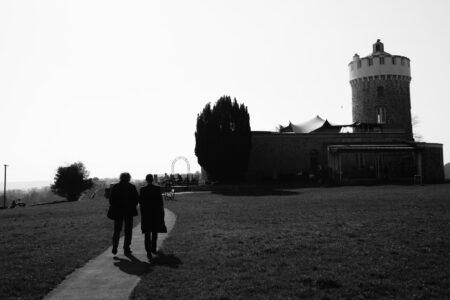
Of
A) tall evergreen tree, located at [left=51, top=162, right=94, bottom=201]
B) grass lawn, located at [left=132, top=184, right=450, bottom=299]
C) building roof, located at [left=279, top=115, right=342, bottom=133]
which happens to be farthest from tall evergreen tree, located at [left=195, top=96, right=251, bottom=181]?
tall evergreen tree, located at [left=51, top=162, right=94, bottom=201]

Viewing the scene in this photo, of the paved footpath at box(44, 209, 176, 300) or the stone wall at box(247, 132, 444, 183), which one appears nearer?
the paved footpath at box(44, 209, 176, 300)

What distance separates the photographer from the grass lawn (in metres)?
6.08

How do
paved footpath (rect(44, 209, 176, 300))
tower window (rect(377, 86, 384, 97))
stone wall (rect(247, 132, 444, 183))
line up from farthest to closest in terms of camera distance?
tower window (rect(377, 86, 384, 97)), stone wall (rect(247, 132, 444, 183)), paved footpath (rect(44, 209, 176, 300))

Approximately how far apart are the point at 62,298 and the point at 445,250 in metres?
7.33

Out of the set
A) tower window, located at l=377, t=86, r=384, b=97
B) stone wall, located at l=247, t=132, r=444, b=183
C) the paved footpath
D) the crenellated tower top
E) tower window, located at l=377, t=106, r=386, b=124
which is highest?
the crenellated tower top

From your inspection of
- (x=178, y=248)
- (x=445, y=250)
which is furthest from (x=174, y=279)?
(x=445, y=250)

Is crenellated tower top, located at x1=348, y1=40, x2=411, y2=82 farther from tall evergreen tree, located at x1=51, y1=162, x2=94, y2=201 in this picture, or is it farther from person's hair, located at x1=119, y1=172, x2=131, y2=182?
person's hair, located at x1=119, y1=172, x2=131, y2=182

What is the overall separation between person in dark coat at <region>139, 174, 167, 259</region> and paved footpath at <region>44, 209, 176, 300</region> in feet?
1.90

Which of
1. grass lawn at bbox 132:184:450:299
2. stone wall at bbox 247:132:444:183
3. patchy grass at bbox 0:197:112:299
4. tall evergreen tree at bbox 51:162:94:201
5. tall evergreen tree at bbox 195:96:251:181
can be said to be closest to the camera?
grass lawn at bbox 132:184:450:299

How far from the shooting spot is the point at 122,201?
9492 mm

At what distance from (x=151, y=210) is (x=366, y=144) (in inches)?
1446

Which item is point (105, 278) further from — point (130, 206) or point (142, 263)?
point (130, 206)

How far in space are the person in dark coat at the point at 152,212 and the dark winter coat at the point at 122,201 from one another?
0.85 ft

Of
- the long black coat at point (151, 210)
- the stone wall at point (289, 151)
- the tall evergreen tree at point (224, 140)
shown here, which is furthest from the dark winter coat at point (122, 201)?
the stone wall at point (289, 151)
